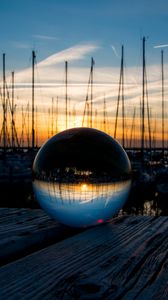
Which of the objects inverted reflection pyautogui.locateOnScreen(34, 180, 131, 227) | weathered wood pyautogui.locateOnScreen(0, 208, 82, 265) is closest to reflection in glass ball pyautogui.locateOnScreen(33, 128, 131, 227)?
inverted reflection pyautogui.locateOnScreen(34, 180, 131, 227)

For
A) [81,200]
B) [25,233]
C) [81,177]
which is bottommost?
[25,233]

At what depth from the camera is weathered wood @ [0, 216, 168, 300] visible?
57.6 inches

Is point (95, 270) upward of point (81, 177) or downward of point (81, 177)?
downward

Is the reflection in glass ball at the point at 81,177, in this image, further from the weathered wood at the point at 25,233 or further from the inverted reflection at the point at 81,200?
the weathered wood at the point at 25,233

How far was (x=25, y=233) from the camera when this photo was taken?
2477 millimetres

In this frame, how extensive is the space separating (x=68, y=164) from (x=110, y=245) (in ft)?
1.92

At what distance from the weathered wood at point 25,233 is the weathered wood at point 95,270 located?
9.4 inches

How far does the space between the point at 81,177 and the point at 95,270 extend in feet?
2.68

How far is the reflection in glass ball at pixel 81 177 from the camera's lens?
8.08ft

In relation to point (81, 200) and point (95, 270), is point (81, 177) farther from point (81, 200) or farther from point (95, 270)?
point (95, 270)

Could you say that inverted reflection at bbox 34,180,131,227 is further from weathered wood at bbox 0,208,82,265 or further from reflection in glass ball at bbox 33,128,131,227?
weathered wood at bbox 0,208,82,265

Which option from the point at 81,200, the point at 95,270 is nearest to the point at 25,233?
the point at 81,200

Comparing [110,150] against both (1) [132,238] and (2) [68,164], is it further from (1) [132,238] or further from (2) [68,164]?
(1) [132,238]

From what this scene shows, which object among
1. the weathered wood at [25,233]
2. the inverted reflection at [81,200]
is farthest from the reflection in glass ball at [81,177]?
the weathered wood at [25,233]
